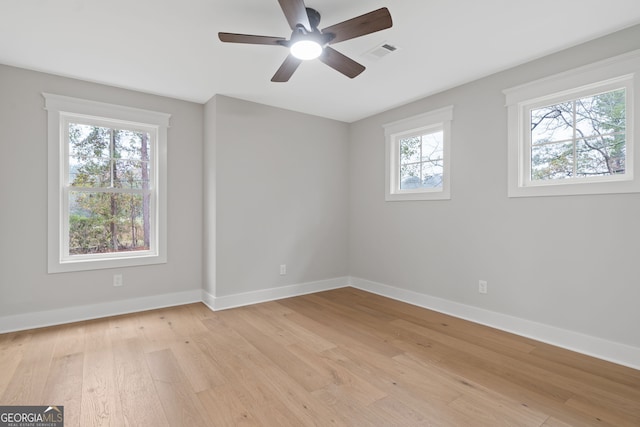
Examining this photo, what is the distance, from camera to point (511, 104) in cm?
293

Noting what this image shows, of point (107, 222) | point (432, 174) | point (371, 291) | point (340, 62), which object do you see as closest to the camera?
point (340, 62)

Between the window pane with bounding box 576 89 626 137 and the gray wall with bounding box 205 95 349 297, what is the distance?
9.43 feet

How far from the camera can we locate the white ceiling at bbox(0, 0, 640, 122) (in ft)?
6.84

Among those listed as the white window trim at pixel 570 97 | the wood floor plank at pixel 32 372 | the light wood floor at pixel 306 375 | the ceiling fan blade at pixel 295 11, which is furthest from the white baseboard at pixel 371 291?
the ceiling fan blade at pixel 295 11

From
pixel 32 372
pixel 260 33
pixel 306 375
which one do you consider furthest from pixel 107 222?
pixel 306 375

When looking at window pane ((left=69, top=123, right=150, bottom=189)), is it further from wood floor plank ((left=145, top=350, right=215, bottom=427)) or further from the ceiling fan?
the ceiling fan

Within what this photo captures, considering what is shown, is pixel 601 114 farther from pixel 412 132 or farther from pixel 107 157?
pixel 107 157

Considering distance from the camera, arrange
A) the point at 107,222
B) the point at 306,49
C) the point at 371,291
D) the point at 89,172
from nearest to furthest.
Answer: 1. the point at 306,49
2. the point at 89,172
3. the point at 107,222
4. the point at 371,291

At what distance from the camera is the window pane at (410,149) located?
13.0ft

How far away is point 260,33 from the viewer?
240 cm

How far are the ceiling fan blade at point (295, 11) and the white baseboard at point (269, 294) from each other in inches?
115

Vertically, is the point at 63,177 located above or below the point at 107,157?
below

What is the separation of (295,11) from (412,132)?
256 centimetres

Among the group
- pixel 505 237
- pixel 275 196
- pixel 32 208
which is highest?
pixel 275 196
